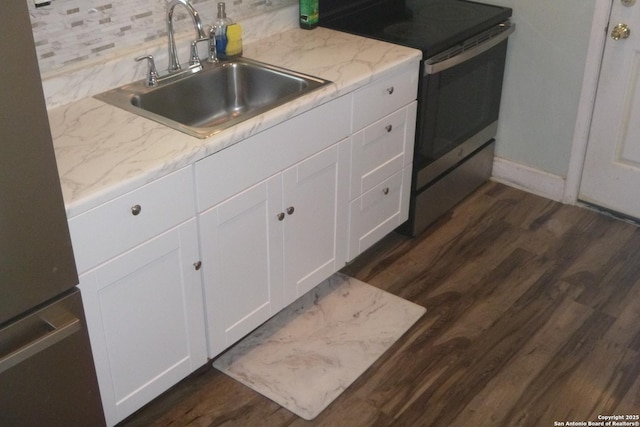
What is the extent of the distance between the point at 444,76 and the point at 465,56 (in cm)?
13

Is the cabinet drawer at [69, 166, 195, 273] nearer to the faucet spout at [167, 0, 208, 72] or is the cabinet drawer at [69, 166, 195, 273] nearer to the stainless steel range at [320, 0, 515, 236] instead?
the faucet spout at [167, 0, 208, 72]

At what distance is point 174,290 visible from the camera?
2.03m

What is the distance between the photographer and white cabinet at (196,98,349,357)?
6.82ft

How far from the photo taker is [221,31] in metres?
2.49

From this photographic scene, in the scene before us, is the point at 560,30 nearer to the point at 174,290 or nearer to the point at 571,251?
the point at 571,251

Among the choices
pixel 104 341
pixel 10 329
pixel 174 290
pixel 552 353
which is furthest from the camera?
pixel 552 353

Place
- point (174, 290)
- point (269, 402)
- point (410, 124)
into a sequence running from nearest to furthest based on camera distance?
1. point (174, 290)
2. point (269, 402)
3. point (410, 124)

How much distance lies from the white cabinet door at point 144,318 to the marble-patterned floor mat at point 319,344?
11.5 inches

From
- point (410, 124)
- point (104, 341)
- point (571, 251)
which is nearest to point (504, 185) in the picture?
point (571, 251)

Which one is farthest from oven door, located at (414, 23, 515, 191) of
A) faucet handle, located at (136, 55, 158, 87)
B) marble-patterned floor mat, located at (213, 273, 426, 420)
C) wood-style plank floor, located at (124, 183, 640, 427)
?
Answer: faucet handle, located at (136, 55, 158, 87)

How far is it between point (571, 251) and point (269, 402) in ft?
5.04

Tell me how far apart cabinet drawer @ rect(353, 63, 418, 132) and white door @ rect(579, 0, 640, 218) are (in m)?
0.94

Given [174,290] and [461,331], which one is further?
[461,331]

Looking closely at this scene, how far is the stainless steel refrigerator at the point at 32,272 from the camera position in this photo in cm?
137
